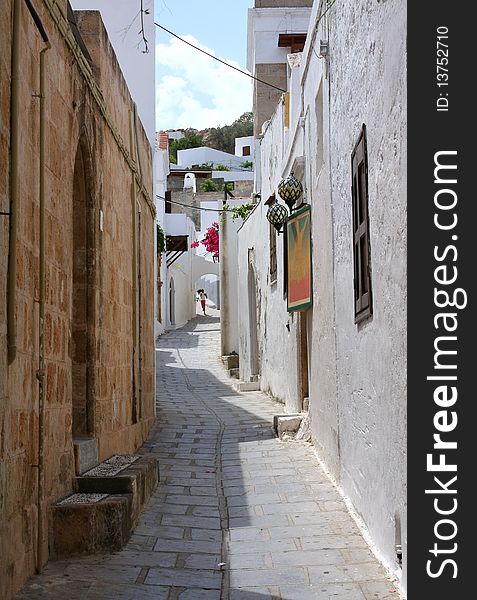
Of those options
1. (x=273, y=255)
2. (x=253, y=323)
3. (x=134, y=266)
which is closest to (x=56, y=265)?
(x=134, y=266)

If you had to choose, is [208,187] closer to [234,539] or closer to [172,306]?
[172,306]

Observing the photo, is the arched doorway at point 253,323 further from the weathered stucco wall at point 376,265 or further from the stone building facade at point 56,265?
the weathered stucco wall at point 376,265

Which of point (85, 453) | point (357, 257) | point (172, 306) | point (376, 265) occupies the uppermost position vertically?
point (172, 306)

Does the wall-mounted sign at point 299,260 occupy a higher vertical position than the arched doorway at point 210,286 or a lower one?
lower

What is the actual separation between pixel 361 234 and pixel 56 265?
2.03 metres

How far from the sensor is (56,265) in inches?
219

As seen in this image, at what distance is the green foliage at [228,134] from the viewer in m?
72.6

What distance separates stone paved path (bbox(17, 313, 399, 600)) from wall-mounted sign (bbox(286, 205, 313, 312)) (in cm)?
167

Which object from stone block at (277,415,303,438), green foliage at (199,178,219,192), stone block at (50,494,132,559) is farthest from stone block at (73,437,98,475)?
green foliage at (199,178,219,192)

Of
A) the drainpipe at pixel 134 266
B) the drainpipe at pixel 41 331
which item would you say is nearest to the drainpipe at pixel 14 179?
the drainpipe at pixel 41 331

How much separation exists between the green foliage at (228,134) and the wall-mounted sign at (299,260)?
62.4 metres

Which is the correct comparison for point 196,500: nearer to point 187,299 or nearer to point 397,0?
point 397,0

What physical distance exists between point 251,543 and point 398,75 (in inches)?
126

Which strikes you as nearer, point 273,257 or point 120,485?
point 120,485
